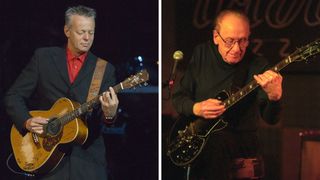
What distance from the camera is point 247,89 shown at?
291 centimetres

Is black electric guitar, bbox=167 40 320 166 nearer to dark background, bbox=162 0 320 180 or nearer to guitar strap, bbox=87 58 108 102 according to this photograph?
dark background, bbox=162 0 320 180

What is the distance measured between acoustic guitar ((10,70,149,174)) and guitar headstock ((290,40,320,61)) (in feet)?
3.08

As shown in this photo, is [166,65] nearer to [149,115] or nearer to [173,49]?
[173,49]

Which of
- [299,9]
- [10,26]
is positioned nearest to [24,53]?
[10,26]

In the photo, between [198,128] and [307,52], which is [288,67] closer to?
[307,52]

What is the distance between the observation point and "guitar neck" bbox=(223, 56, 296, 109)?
286 cm

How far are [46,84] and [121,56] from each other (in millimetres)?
539

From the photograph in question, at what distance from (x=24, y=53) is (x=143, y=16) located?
86 centimetres

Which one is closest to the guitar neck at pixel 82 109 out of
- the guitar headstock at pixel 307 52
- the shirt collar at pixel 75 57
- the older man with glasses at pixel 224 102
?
the shirt collar at pixel 75 57

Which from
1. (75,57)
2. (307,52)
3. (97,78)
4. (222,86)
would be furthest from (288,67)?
(75,57)

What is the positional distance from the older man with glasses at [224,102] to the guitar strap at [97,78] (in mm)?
594

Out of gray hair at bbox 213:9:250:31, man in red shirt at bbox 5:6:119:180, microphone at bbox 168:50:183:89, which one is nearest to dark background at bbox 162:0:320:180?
gray hair at bbox 213:9:250:31

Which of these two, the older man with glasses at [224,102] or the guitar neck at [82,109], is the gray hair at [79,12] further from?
the older man with glasses at [224,102]

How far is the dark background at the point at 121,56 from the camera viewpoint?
319 cm
